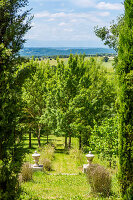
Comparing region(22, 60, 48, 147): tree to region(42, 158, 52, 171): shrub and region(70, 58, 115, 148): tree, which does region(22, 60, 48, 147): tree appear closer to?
region(70, 58, 115, 148): tree

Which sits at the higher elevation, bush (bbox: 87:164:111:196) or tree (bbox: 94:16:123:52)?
tree (bbox: 94:16:123:52)

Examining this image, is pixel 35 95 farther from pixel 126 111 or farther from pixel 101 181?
pixel 126 111

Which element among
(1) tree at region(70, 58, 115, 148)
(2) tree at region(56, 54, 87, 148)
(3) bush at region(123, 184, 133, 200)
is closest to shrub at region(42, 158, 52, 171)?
(2) tree at region(56, 54, 87, 148)

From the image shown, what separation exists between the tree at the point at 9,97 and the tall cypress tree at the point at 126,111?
3.24 m

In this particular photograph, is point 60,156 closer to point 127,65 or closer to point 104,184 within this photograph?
point 104,184

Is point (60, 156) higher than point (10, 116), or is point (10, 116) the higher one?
point (10, 116)

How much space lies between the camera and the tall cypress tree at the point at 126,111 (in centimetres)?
651

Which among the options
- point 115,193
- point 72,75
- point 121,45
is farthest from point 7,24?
point 72,75

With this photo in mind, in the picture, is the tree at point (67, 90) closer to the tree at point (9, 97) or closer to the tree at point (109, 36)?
the tree at point (109, 36)

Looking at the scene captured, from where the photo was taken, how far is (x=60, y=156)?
18.9m

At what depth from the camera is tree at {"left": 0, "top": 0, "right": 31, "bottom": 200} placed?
478cm

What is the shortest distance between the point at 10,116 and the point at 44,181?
20.1 feet

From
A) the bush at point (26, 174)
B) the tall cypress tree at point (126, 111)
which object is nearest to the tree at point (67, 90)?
the bush at point (26, 174)

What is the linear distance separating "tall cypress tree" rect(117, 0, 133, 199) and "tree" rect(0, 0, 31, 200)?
10.6 feet
